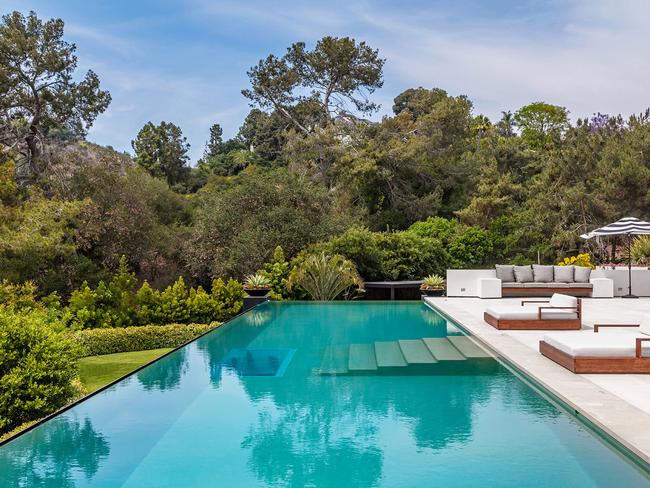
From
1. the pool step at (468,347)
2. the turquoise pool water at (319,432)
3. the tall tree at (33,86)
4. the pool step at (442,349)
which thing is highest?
the tall tree at (33,86)

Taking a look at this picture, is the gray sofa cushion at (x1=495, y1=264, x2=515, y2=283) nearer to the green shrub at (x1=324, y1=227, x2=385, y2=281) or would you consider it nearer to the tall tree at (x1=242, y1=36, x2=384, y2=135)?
the green shrub at (x1=324, y1=227, x2=385, y2=281)

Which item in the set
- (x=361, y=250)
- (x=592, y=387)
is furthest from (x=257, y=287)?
(x=592, y=387)

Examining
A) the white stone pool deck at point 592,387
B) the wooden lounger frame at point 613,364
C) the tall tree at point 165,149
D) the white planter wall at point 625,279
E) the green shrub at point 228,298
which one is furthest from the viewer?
the tall tree at point 165,149

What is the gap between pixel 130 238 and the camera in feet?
67.0

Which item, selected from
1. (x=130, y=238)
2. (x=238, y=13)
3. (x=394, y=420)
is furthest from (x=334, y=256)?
(x=394, y=420)

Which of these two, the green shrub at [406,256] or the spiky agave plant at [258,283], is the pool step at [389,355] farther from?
the green shrub at [406,256]

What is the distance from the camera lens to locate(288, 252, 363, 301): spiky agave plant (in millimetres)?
15586

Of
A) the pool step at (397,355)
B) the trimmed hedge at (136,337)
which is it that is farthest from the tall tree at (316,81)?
the pool step at (397,355)

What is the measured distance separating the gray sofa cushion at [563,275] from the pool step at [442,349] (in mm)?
7162

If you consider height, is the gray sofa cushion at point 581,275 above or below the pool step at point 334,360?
above

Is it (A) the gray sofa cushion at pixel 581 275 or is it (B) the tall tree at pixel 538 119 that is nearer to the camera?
(A) the gray sofa cushion at pixel 581 275

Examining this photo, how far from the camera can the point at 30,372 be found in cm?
598

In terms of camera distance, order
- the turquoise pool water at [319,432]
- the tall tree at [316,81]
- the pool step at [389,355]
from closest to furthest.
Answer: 1. the turquoise pool water at [319,432]
2. the pool step at [389,355]
3. the tall tree at [316,81]

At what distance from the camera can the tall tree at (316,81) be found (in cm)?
3197
